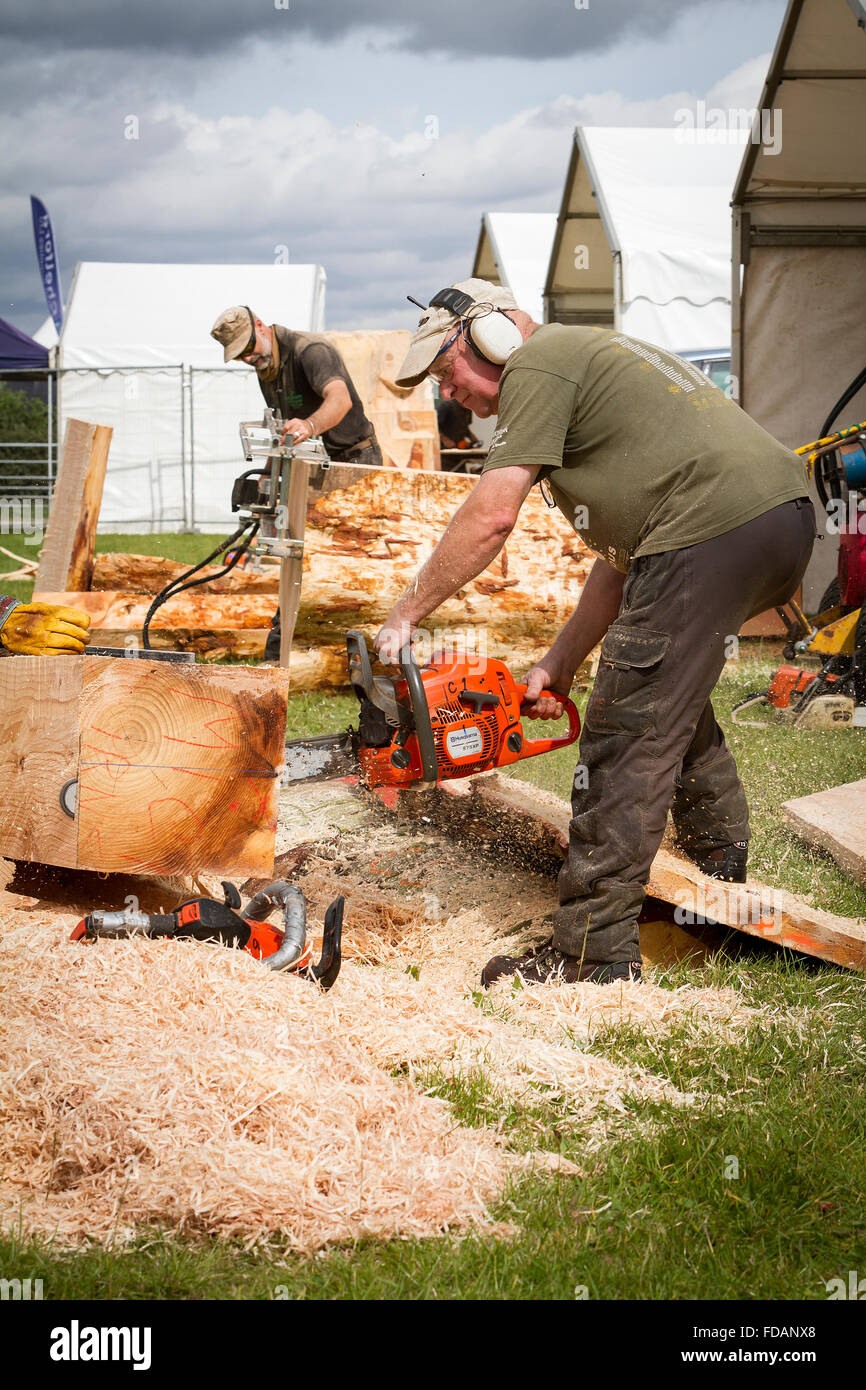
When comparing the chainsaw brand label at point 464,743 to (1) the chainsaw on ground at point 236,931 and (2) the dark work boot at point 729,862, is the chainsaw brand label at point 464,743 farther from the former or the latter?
(2) the dark work boot at point 729,862

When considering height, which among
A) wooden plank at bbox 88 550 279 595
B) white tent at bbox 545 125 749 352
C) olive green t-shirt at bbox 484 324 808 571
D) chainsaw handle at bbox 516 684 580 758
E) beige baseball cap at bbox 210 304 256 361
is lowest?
wooden plank at bbox 88 550 279 595

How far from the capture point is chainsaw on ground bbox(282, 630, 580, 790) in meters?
3.15

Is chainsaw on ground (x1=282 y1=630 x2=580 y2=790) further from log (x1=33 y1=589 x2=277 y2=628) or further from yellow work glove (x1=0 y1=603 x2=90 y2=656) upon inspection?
log (x1=33 y1=589 x2=277 y2=628)

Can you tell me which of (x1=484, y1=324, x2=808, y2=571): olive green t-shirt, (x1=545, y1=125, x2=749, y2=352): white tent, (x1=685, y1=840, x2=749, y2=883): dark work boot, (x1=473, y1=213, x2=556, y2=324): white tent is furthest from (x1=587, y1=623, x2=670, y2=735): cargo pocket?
(x1=473, y1=213, x2=556, y2=324): white tent

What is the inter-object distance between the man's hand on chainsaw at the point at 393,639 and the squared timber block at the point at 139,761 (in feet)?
0.95

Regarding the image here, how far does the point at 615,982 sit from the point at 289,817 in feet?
5.60

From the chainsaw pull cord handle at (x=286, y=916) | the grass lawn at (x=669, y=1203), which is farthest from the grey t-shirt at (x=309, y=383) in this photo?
the grass lawn at (x=669, y=1203)

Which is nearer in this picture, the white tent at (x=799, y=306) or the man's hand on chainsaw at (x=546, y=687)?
the man's hand on chainsaw at (x=546, y=687)

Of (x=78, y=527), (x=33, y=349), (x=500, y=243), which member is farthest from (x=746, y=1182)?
(x=33, y=349)

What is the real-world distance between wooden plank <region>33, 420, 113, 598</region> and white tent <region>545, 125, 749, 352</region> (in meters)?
7.25

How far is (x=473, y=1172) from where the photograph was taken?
2066 mm

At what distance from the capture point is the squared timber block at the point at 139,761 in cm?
297

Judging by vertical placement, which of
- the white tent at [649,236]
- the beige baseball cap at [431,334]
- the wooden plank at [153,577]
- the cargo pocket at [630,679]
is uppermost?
the white tent at [649,236]

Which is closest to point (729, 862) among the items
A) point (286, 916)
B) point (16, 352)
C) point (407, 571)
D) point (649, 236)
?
point (286, 916)
